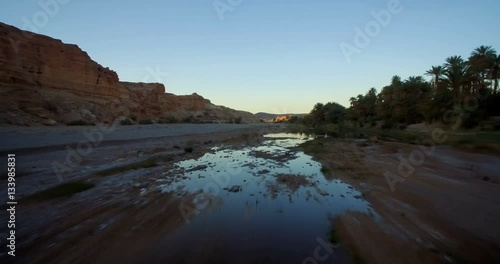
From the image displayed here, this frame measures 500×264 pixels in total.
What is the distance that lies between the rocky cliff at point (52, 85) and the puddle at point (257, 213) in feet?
97.9

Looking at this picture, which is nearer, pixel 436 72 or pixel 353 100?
pixel 436 72

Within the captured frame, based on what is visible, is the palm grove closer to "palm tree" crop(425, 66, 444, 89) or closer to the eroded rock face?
"palm tree" crop(425, 66, 444, 89)

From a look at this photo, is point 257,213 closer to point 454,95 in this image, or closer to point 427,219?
point 427,219

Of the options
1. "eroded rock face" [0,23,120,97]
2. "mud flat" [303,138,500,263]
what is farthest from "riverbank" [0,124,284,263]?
"eroded rock face" [0,23,120,97]

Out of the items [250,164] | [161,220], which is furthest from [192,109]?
[161,220]

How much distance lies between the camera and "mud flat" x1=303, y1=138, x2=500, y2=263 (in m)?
4.33

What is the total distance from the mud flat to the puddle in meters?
0.58

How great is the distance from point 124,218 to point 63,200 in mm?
2695

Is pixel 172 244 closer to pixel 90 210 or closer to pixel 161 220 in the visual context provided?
pixel 161 220

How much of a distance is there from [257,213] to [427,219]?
3.99 metres

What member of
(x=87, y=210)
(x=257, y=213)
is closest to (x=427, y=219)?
(x=257, y=213)

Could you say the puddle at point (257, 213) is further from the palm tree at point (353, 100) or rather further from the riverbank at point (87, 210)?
the palm tree at point (353, 100)

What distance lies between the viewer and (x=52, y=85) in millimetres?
43750

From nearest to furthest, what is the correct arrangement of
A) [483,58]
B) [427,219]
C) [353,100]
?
[427,219] < [483,58] < [353,100]
